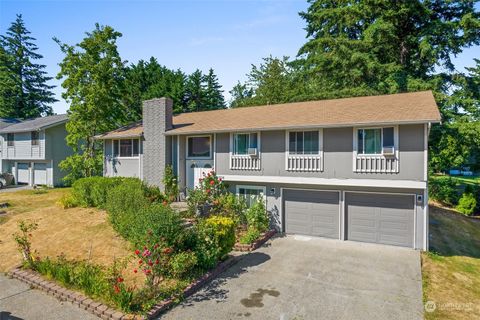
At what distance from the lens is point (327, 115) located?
13.6m

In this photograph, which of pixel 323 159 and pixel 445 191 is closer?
pixel 323 159

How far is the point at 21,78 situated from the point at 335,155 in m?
48.7

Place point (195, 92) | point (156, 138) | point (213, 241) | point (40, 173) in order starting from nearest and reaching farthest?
1. point (213, 241)
2. point (156, 138)
3. point (40, 173)
4. point (195, 92)

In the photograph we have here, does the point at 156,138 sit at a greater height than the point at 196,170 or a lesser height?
greater

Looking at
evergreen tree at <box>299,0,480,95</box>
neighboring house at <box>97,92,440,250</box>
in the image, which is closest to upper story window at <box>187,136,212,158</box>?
neighboring house at <box>97,92,440,250</box>

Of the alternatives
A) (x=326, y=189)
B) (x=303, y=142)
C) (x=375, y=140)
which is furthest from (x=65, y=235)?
(x=375, y=140)

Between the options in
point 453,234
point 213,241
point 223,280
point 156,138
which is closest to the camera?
point 223,280

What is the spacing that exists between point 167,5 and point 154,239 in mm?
9165

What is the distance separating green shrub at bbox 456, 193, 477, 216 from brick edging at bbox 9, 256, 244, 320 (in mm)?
19600

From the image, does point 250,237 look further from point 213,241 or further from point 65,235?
point 65,235

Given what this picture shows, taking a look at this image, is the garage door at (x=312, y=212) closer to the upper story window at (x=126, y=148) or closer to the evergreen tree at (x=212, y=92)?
the upper story window at (x=126, y=148)

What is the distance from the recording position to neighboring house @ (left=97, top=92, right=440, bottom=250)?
11445 mm

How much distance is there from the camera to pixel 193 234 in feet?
31.3

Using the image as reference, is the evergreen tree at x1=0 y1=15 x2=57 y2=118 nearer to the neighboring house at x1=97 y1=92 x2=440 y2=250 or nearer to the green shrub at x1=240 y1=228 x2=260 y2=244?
the neighboring house at x1=97 y1=92 x2=440 y2=250
